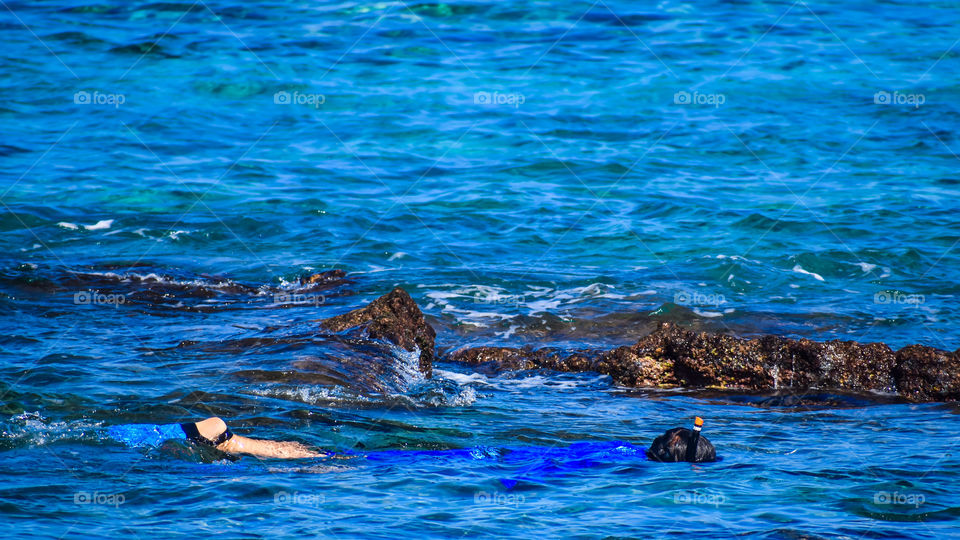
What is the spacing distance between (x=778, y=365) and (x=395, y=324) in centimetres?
326

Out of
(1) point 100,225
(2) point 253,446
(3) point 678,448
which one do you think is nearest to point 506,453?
(3) point 678,448

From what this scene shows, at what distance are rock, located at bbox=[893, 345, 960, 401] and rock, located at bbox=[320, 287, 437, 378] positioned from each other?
3.86m

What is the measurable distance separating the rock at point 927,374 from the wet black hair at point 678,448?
238 centimetres

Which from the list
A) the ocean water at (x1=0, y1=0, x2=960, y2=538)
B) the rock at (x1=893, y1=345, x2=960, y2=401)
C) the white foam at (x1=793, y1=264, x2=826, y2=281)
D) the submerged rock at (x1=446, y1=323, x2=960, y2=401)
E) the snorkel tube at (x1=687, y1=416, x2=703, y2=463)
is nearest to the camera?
the ocean water at (x1=0, y1=0, x2=960, y2=538)

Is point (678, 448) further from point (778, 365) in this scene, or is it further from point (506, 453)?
point (778, 365)

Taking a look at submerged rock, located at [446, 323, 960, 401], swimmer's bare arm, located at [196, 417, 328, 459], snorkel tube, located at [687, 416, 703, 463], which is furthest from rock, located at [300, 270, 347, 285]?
snorkel tube, located at [687, 416, 703, 463]

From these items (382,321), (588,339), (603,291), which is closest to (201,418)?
(382,321)

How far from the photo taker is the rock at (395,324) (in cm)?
834

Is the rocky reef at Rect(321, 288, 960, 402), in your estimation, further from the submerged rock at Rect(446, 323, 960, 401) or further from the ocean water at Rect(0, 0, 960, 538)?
the ocean water at Rect(0, 0, 960, 538)

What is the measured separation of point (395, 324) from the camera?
330 inches

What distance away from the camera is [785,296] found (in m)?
10.8

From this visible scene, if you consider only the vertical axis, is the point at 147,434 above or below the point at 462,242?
below

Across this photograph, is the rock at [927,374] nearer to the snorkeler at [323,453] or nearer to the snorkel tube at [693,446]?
the snorkeler at [323,453]

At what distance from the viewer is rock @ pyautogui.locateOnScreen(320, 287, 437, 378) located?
834cm
